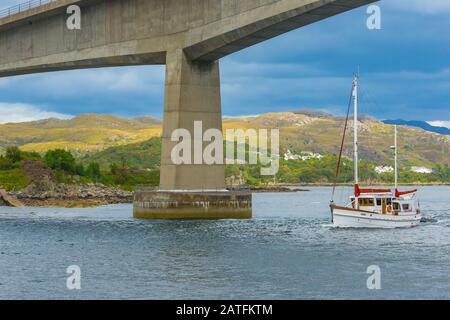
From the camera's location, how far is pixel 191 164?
6731 cm

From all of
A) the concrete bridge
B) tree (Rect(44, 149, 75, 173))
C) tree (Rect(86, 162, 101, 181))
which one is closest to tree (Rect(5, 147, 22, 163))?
tree (Rect(44, 149, 75, 173))

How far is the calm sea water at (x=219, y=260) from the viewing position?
37.0m

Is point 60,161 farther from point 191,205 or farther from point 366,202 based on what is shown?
point 366,202

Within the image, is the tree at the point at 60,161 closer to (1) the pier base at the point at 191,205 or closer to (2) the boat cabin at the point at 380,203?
(1) the pier base at the point at 191,205

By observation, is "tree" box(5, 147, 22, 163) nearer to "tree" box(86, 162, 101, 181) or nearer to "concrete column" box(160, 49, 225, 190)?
"tree" box(86, 162, 101, 181)

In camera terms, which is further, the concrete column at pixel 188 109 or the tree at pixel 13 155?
the tree at pixel 13 155

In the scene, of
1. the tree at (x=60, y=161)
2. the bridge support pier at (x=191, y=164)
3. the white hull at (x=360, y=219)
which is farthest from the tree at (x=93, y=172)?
the white hull at (x=360, y=219)

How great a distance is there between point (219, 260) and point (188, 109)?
2226cm

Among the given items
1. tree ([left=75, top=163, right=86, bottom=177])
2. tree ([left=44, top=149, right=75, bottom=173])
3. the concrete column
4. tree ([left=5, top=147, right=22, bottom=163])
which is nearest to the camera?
the concrete column

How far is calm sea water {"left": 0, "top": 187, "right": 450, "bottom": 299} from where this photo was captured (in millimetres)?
36969

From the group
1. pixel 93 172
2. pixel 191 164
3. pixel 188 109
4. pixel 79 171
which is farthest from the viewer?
pixel 93 172

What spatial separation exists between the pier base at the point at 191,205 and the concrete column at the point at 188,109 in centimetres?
85

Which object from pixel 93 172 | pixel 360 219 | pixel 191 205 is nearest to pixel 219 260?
pixel 191 205
